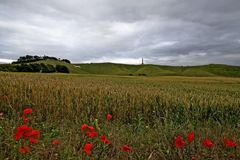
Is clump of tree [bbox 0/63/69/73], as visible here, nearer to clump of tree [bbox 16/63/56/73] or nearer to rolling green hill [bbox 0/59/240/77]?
clump of tree [bbox 16/63/56/73]

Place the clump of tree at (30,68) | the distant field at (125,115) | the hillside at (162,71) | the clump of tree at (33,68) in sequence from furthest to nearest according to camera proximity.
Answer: the hillside at (162,71), the clump of tree at (33,68), the clump of tree at (30,68), the distant field at (125,115)

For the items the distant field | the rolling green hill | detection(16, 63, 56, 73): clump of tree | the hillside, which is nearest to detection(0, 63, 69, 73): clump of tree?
detection(16, 63, 56, 73): clump of tree

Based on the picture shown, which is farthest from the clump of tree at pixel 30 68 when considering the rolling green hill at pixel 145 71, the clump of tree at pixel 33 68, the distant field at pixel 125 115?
the distant field at pixel 125 115

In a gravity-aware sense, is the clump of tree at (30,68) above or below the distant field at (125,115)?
above

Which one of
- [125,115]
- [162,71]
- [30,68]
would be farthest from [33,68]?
[162,71]

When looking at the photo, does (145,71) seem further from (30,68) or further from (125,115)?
(125,115)

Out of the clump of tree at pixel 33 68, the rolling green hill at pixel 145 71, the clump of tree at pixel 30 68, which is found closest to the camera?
the clump of tree at pixel 30 68

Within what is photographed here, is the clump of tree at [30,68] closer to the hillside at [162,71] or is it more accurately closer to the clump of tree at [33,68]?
the clump of tree at [33,68]

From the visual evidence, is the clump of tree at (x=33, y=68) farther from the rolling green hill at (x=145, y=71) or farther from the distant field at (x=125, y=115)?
the distant field at (x=125, y=115)

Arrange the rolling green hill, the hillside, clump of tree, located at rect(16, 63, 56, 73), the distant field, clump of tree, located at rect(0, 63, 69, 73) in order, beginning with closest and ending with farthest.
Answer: the distant field → clump of tree, located at rect(0, 63, 69, 73) → clump of tree, located at rect(16, 63, 56, 73) → the rolling green hill → the hillside

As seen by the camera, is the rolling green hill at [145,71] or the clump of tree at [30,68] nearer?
the clump of tree at [30,68]

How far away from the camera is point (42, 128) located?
437 centimetres

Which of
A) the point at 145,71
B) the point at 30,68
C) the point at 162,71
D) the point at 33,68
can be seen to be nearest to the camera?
the point at 30,68

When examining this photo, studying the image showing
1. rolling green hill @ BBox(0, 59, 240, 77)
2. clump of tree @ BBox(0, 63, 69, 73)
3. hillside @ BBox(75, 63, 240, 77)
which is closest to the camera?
clump of tree @ BBox(0, 63, 69, 73)
